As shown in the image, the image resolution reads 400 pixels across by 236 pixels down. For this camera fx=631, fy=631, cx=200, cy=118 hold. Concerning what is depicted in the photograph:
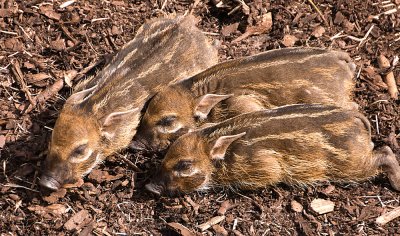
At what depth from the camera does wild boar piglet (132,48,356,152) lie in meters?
5.82

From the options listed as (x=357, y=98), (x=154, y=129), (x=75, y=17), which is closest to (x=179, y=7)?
(x=75, y=17)

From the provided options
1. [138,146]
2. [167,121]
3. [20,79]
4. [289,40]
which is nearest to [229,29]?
[289,40]

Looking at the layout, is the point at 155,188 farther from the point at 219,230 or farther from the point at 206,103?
the point at 206,103

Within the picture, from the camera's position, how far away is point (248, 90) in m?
5.95

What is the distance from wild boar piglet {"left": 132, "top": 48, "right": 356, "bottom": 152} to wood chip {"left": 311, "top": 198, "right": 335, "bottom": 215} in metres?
0.94

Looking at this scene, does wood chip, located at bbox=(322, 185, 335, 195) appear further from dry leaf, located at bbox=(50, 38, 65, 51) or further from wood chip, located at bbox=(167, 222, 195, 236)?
dry leaf, located at bbox=(50, 38, 65, 51)

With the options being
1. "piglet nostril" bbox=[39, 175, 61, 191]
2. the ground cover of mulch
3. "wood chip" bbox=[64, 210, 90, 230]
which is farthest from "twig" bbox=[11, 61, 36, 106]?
"wood chip" bbox=[64, 210, 90, 230]

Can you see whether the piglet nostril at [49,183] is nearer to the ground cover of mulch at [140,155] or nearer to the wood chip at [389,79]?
the ground cover of mulch at [140,155]

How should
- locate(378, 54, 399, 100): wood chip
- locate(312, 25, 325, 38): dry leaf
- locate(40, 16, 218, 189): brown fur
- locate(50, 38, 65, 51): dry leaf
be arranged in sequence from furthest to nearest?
locate(312, 25, 325, 38): dry leaf < locate(50, 38, 65, 51): dry leaf < locate(378, 54, 399, 100): wood chip < locate(40, 16, 218, 189): brown fur

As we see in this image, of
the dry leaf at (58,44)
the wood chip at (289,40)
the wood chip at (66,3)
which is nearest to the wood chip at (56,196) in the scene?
the dry leaf at (58,44)

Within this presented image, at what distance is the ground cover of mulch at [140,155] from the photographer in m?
5.48

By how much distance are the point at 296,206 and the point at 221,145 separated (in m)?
0.85

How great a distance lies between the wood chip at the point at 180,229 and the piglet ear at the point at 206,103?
112cm

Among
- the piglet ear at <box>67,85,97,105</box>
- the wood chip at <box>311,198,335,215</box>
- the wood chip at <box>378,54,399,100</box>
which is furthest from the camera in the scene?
the wood chip at <box>378,54,399,100</box>
